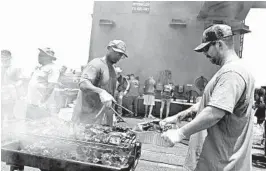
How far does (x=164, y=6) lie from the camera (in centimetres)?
1310

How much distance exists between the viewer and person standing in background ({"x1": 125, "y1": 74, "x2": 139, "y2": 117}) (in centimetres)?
1081

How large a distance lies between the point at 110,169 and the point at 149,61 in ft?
37.2

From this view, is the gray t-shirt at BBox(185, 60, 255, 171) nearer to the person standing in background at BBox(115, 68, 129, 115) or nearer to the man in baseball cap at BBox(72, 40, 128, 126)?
the man in baseball cap at BBox(72, 40, 128, 126)

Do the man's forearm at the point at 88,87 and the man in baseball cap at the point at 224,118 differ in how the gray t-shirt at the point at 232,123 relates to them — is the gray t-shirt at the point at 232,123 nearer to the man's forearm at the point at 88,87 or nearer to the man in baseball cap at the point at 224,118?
the man in baseball cap at the point at 224,118

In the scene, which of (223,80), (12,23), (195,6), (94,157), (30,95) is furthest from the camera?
(195,6)

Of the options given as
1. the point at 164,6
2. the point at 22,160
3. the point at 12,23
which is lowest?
the point at 22,160

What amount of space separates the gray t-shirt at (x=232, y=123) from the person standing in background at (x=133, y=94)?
8891 mm

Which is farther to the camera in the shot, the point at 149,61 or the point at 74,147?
the point at 149,61

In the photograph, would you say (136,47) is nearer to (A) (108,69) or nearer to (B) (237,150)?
(A) (108,69)

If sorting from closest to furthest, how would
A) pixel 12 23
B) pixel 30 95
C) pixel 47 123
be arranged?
pixel 12 23, pixel 47 123, pixel 30 95

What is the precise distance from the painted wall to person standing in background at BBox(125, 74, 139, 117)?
2115 mm

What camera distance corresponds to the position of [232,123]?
70.2 inches

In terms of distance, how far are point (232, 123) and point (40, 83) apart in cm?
385

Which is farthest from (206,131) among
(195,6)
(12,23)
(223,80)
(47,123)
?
(195,6)
